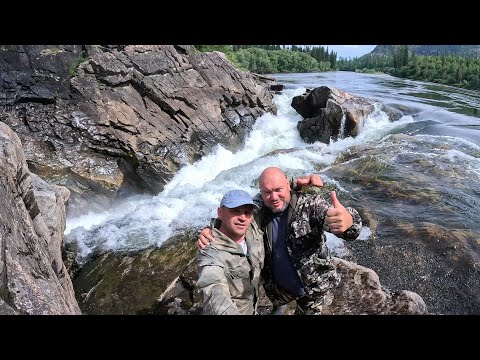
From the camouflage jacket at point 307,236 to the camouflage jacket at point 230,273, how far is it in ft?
0.75

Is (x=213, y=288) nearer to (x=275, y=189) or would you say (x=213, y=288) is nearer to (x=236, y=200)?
(x=236, y=200)

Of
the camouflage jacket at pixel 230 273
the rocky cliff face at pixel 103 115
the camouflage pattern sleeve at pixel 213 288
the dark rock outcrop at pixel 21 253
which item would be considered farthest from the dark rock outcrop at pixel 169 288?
the rocky cliff face at pixel 103 115

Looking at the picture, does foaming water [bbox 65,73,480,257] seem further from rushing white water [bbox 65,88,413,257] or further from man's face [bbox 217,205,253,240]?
man's face [bbox 217,205,253,240]

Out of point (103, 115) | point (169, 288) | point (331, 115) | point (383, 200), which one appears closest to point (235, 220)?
point (169, 288)

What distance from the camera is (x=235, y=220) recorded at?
3135 millimetres

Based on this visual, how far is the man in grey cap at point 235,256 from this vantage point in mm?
2912

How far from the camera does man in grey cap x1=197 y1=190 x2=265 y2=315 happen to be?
291cm

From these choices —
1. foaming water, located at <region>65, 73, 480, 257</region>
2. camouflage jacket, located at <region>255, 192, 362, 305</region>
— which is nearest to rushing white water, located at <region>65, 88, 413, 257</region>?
foaming water, located at <region>65, 73, 480, 257</region>

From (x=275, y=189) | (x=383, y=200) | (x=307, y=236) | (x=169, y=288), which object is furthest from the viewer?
(x=383, y=200)

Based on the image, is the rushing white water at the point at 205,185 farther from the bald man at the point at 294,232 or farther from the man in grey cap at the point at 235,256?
the man in grey cap at the point at 235,256

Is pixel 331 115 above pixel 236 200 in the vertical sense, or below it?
below

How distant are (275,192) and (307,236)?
55 cm

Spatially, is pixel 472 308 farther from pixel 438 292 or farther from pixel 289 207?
pixel 289 207
